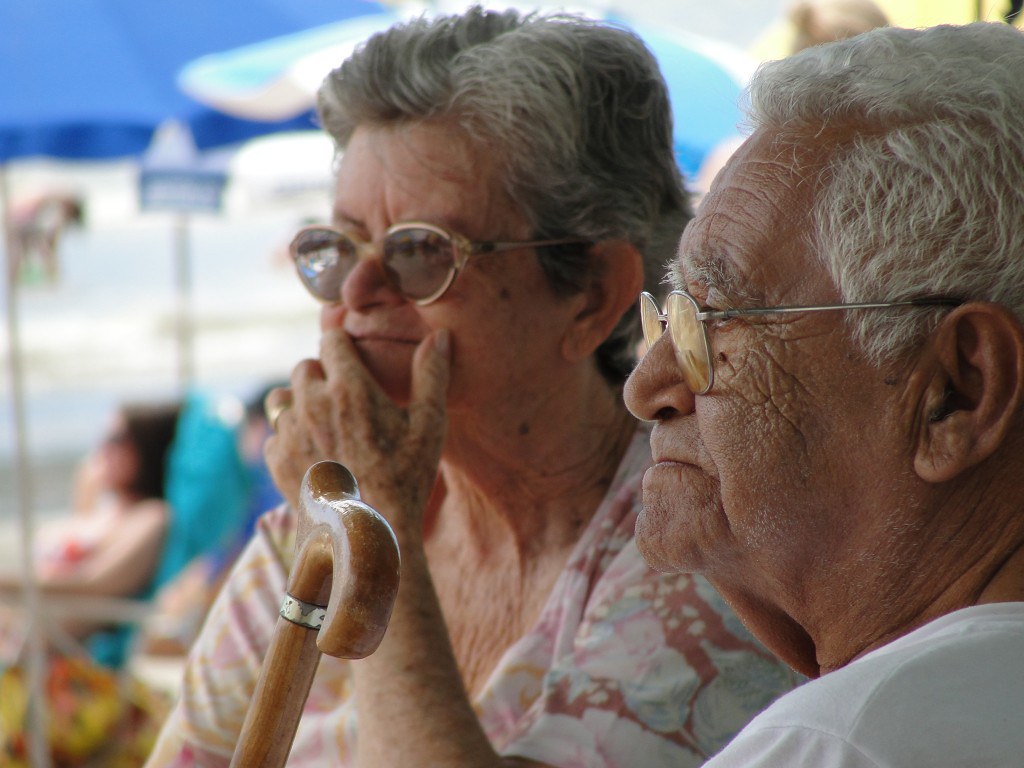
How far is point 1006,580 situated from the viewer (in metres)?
1.30

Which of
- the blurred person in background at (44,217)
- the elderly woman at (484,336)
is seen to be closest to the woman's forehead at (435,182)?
the elderly woman at (484,336)

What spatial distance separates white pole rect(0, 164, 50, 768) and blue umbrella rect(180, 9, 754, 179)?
3.32 feet

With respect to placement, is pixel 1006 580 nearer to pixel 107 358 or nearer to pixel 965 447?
pixel 965 447

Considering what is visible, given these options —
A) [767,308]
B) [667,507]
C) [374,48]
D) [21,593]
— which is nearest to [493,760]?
Answer: [667,507]

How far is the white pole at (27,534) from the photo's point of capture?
183 inches

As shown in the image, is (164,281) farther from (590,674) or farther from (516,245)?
(590,674)

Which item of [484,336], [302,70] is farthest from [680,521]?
[302,70]

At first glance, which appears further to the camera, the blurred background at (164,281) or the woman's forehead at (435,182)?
the blurred background at (164,281)

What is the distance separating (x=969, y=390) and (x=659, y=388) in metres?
0.40

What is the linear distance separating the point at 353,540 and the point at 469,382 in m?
0.99

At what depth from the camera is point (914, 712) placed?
1116 millimetres

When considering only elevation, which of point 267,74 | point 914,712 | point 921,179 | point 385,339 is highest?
point 921,179

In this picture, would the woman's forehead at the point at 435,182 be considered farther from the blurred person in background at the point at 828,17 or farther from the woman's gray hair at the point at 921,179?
the blurred person in background at the point at 828,17

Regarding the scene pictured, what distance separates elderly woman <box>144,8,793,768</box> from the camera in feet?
6.69
